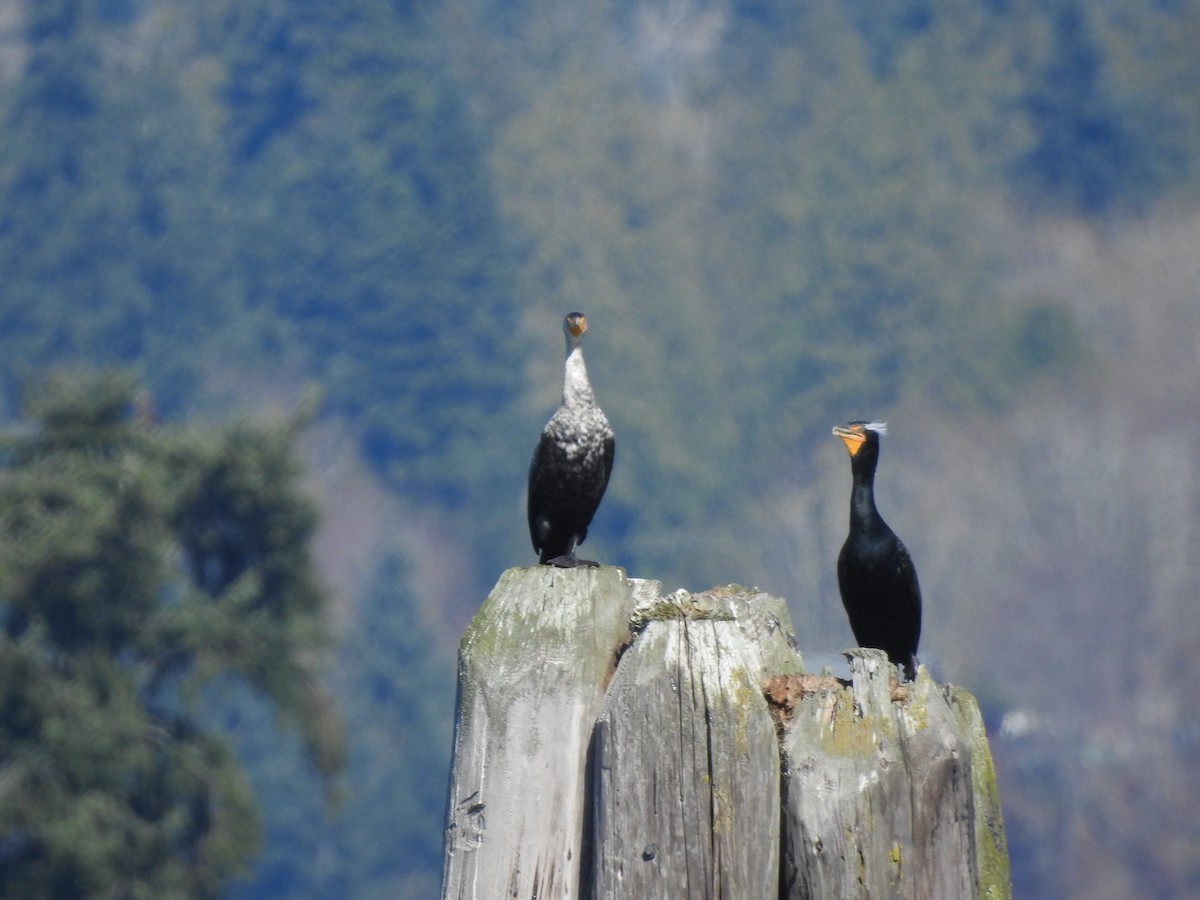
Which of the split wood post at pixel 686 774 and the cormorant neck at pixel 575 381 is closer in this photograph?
the split wood post at pixel 686 774

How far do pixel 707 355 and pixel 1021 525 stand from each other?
23163 mm

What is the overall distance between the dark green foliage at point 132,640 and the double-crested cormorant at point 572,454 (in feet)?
39.4

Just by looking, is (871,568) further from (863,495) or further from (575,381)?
(575,381)

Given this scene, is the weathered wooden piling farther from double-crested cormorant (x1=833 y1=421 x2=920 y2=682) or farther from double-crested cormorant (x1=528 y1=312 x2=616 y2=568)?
double-crested cormorant (x1=528 y1=312 x2=616 y2=568)

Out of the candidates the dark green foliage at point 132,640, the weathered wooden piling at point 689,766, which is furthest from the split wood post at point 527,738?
the dark green foliage at point 132,640

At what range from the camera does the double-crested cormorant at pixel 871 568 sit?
6.06 m

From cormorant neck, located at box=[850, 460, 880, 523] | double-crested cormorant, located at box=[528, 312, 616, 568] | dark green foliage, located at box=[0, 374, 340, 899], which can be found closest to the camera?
Result: cormorant neck, located at box=[850, 460, 880, 523]

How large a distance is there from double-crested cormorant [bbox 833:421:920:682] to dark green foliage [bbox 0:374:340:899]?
12713 millimetres

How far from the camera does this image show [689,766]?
3.30m

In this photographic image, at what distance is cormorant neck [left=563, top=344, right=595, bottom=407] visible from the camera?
6.12m

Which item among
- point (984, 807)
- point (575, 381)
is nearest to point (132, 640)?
point (575, 381)

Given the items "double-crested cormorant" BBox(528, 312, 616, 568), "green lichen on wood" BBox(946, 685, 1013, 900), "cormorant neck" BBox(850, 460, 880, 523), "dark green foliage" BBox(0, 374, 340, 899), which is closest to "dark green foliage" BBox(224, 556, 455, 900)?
"dark green foliage" BBox(0, 374, 340, 899)

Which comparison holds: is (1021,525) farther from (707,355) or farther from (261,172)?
(261,172)

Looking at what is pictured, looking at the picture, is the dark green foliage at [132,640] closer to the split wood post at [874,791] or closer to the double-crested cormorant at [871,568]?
the double-crested cormorant at [871,568]
